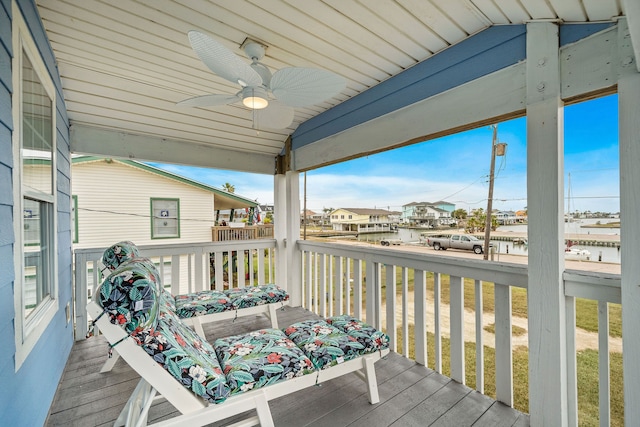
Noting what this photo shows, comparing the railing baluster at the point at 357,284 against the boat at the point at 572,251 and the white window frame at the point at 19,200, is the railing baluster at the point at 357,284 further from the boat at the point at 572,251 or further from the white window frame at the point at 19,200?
the white window frame at the point at 19,200

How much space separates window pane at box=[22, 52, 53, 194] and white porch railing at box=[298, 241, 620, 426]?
8.38 feet

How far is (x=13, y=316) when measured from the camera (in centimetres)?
120

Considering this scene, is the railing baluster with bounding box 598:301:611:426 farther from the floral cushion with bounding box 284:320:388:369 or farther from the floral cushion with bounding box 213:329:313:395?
the floral cushion with bounding box 213:329:313:395

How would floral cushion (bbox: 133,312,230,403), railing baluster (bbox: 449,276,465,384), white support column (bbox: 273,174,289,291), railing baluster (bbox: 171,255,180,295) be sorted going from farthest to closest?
white support column (bbox: 273,174,289,291), railing baluster (bbox: 171,255,180,295), railing baluster (bbox: 449,276,465,384), floral cushion (bbox: 133,312,230,403)

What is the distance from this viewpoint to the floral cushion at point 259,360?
1.41m

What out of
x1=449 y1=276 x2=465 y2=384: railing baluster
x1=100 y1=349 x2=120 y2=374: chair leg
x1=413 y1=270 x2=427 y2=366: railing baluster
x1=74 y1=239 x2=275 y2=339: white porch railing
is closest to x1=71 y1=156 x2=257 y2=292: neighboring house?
x1=74 y1=239 x2=275 y2=339: white porch railing

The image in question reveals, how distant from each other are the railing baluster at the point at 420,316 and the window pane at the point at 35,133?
2.65 metres

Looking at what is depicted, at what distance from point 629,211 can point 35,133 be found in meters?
3.22

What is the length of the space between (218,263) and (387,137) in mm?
2692

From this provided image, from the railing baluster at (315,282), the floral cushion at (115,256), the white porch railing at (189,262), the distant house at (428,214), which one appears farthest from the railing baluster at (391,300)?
the floral cushion at (115,256)

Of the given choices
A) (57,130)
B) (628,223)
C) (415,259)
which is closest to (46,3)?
(57,130)

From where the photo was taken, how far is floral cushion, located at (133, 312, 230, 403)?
1.22 meters

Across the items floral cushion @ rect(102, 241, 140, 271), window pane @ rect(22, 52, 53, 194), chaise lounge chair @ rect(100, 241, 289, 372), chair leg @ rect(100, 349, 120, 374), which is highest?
window pane @ rect(22, 52, 53, 194)

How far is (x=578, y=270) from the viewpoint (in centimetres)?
160
